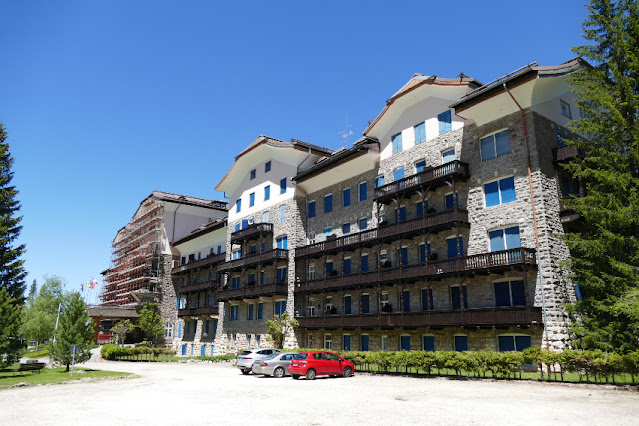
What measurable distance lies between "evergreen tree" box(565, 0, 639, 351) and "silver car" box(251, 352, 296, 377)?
1575 cm

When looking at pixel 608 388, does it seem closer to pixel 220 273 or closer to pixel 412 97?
pixel 412 97

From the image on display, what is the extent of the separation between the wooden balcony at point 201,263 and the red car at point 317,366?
97.6 ft

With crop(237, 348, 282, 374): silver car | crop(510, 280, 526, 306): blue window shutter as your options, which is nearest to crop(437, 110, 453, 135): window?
crop(510, 280, 526, 306): blue window shutter

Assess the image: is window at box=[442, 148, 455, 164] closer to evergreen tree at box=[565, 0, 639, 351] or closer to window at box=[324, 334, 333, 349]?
evergreen tree at box=[565, 0, 639, 351]

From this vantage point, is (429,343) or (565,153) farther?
(429,343)

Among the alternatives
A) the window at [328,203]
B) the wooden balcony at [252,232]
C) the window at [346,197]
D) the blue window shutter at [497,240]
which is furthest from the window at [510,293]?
the wooden balcony at [252,232]

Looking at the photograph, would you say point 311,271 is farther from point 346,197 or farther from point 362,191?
point 362,191

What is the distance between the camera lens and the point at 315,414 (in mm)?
13750

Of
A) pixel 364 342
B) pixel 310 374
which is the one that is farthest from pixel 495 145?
pixel 310 374

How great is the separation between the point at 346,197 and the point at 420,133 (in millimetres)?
8943

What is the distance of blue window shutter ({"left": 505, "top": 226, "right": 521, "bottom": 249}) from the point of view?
2738 centimetres

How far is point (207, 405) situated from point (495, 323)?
16.6 metres

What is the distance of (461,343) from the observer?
29.1 m

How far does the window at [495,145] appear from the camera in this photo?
29125 mm
